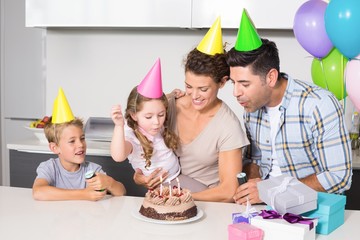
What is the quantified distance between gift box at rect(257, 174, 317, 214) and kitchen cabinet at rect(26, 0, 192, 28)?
1.51m

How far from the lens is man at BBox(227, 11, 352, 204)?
186 centimetres

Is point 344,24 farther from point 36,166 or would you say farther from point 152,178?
point 36,166

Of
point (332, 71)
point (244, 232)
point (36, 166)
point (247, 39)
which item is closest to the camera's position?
point (244, 232)

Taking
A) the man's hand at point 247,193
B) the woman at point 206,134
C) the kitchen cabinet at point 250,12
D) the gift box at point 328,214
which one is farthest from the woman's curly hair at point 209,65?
the kitchen cabinet at point 250,12

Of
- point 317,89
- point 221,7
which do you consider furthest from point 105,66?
point 317,89

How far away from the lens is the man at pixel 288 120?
1.86 meters

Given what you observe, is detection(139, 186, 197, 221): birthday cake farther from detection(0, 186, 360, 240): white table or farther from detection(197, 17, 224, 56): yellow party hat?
detection(197, 17, 224, 56): yellow party hat

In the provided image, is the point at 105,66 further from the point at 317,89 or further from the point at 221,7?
the point at 317,89

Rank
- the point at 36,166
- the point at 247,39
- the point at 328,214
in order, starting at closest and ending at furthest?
the point at 328,214, the point at 247,39, the point at 36,166

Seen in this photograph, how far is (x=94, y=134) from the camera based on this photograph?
3137 mm

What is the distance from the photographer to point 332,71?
220cm

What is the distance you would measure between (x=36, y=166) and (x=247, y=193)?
1.50 m

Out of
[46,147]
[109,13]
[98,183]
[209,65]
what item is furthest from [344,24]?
[46,147]

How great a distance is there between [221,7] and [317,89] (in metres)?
1.01
